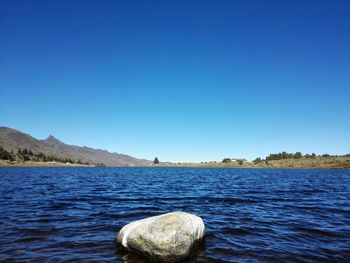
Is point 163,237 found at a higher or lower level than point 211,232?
higher

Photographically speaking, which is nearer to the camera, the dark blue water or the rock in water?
the rock in water

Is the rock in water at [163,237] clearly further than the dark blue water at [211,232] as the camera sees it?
No

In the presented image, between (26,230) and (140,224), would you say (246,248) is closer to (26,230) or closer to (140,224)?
(140,224)

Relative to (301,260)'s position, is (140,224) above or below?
above

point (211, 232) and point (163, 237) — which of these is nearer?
point (163, 237)

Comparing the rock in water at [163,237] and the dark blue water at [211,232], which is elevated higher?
the rock in water at [163,237]

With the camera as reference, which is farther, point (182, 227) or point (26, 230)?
point (26, 230)

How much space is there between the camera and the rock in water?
1009 centimetres

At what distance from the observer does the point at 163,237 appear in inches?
402

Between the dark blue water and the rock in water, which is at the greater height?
the rock in water

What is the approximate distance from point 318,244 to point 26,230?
49.7 feet

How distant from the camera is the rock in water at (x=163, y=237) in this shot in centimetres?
1009

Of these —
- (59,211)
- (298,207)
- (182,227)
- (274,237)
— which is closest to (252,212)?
(298,207)

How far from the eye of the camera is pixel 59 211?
20.0 metres
